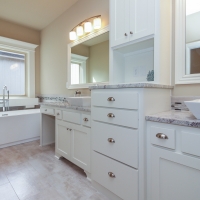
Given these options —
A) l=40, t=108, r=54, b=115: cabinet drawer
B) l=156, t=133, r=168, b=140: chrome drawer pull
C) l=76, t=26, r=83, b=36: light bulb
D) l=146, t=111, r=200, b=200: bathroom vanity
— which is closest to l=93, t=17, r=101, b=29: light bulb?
l=76, t=26, r=83, b=36: light bulb

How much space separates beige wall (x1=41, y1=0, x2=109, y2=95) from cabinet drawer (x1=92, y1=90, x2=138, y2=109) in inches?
39.6

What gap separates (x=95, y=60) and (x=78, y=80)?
522 millimetres

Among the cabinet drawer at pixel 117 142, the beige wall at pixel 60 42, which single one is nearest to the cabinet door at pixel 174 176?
the cabinet drawer at pixel 117 142

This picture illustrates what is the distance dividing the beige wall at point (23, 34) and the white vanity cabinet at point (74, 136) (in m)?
1.79

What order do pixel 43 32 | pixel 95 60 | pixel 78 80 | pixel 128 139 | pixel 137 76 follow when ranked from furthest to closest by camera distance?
pixel 43 32, pixel 78 80, pixel 95 60, pixel 137 76, pixel 128 139

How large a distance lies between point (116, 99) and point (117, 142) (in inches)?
14.9

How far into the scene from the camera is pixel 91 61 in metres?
2.38

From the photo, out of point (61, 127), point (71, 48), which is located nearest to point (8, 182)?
point (61, 127)

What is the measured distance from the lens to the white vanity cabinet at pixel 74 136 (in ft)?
5.55

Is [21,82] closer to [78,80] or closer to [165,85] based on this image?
[78,80]

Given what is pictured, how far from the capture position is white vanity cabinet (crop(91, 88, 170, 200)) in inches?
45.1

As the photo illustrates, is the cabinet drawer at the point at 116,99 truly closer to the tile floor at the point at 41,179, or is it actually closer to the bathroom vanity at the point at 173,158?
the bathroom vanity at the point at 173,158

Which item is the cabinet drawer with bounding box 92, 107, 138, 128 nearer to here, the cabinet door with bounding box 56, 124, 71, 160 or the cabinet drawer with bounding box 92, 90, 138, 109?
the cabinet drawer with bounding box 92, 90, 138, 109

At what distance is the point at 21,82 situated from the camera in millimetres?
3652
